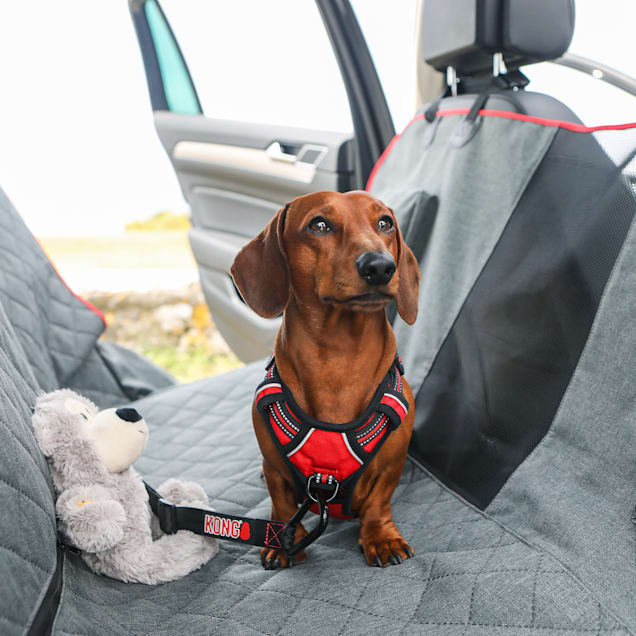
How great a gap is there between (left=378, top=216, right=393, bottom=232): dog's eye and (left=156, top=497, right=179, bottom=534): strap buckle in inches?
24.4

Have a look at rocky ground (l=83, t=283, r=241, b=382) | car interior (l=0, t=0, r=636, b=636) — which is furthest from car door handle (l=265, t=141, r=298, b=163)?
rocky ground (l=83, t=283, r=241, b=382)

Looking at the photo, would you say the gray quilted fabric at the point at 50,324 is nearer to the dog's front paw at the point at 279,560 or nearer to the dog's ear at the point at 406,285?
the dog's front paw at the point at 279,560

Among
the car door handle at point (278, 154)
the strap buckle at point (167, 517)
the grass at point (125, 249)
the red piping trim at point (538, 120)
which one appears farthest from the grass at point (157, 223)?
the strap buckle at point (167, 517)

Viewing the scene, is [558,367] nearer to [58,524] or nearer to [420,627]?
[420,627]

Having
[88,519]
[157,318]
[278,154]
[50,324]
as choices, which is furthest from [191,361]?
[88,519]

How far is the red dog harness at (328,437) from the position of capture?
1.11 metres

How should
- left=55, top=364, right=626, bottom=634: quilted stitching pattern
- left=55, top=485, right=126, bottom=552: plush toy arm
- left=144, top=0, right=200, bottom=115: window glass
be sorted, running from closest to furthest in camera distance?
left=55, top=364, right=626, bottom=634: quilted stitching pattern, left=55, top=485, right=126, bottom=552: plush toy arm, left=144, top=0, right=200, bottom=115: window glass

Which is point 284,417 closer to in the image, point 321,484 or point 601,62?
point 321,484

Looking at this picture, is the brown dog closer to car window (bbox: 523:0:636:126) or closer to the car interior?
the car interior

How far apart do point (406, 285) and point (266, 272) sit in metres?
0.26

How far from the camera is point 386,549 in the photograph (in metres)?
1.09

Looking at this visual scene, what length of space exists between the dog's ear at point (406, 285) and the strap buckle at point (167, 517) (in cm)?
54

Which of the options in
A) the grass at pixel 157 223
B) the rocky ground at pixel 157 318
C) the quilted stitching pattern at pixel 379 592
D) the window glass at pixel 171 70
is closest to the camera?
the quilted stitching pattern at pixel 379 592

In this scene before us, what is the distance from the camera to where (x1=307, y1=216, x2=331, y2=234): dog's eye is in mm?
1149
